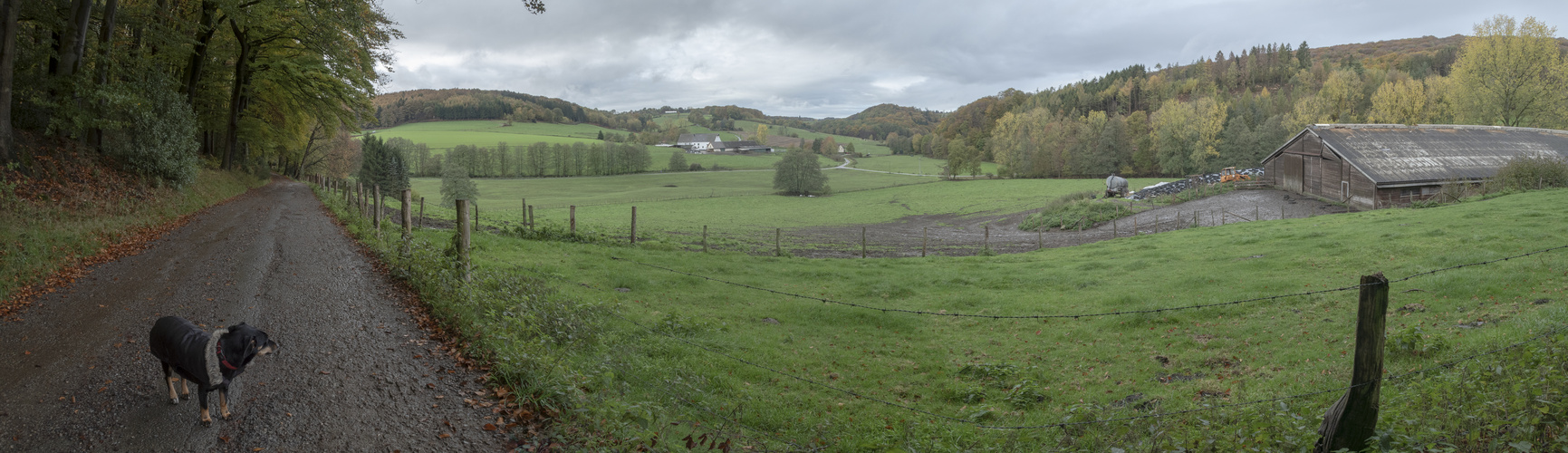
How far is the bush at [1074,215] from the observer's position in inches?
1464

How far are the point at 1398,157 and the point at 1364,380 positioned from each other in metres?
43.5

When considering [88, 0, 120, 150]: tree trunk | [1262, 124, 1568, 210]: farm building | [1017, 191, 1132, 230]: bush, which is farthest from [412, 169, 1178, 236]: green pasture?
[1262, 124, 1568, 210]: farm building

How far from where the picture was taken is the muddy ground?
96.6ft

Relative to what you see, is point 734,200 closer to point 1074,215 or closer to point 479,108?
point 1074,215

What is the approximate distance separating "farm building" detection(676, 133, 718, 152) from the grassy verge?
142m

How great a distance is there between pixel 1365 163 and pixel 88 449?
4769cm

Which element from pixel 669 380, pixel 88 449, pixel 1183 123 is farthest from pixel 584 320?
pixel 1183 123

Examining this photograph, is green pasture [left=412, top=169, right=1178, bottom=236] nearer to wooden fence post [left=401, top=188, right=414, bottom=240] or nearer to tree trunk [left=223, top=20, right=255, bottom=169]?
tree trunk [left=223, top=20, right=255, bottom=169]

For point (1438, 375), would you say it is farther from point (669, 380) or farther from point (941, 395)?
point (669, 380)

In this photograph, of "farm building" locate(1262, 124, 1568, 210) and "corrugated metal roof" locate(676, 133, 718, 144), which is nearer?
"farm building" locate(1262, 124, 1568, 210)

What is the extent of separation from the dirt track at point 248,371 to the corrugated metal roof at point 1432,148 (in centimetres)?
4351

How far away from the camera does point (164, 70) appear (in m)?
25.6

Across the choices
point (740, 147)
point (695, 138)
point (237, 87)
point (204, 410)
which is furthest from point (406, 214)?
point (695, 138)

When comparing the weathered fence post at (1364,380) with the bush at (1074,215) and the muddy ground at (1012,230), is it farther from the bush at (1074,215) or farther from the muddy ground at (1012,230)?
the bush at (1074,215)
